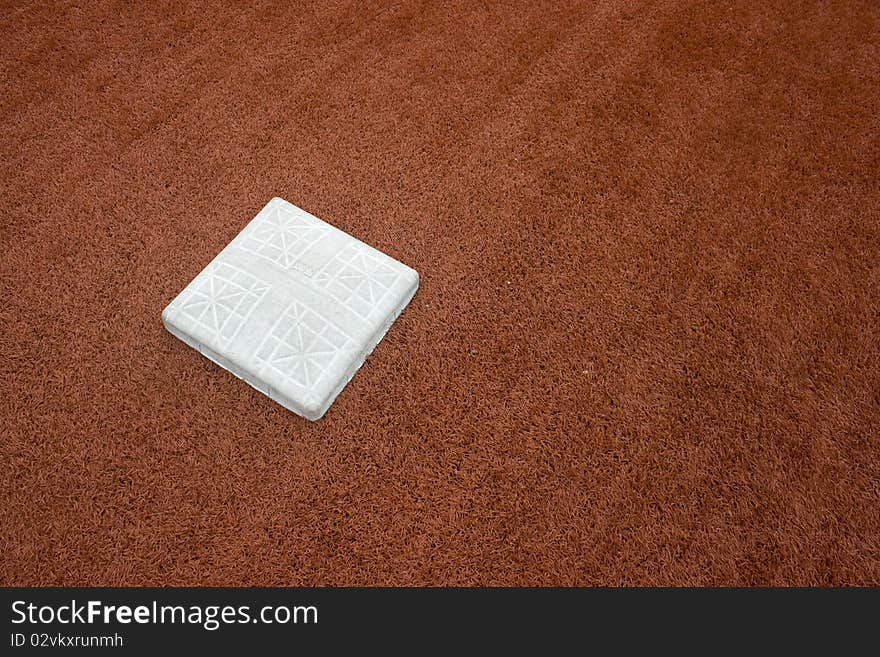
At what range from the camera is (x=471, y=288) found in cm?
124

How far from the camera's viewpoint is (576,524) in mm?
1028

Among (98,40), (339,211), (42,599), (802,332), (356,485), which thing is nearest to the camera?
(42,599)

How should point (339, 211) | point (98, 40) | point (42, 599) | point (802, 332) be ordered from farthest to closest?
point (98, 40) < point (339, 211) < point (802, 332) < point (42, 599)

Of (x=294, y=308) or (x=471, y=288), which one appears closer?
(x=294, y=308)

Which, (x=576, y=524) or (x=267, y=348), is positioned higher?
(x=267, y=348)

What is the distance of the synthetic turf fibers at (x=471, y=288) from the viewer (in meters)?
1.01

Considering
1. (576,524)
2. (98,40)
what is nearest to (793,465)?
(576,524)

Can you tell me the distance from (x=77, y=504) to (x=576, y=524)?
2.59 ft

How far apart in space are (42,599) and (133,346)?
420mm

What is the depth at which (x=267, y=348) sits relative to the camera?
1.05 meters

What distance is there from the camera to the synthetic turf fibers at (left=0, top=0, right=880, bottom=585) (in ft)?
3.33

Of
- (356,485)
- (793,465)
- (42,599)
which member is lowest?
(42,599)

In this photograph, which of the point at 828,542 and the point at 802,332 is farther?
the point at 802,332

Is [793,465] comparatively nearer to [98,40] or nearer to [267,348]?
[267,348]
